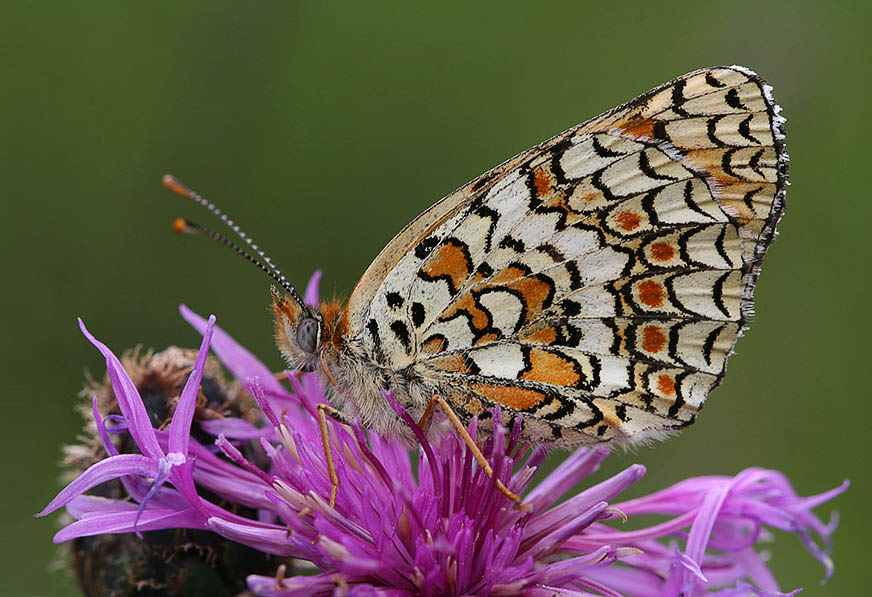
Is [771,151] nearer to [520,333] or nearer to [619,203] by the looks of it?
[619,203]

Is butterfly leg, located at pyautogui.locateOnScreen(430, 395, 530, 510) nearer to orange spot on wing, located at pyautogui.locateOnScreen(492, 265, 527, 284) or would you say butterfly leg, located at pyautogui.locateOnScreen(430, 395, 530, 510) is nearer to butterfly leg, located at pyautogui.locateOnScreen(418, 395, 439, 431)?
butterfly leg, located at pyautogui.locateOnScreen(418, 395, 439, 431)

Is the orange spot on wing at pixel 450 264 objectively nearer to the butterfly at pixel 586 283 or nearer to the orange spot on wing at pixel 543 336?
the butterfly at pixel 586 283

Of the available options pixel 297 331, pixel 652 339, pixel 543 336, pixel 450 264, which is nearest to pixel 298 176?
pixel 297 331

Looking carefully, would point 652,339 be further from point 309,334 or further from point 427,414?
point 309,334

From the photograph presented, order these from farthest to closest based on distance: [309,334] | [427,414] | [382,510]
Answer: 1. [309,334]
2. [427,414]
3. [382,510]

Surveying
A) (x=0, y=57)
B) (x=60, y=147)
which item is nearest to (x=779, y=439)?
(x=60, y=147)

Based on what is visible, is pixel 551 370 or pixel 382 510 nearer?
pixel 382 510

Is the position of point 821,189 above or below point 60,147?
below
